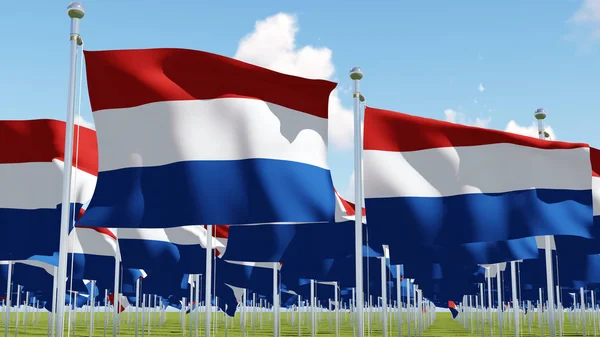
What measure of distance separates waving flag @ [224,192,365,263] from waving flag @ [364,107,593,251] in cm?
450

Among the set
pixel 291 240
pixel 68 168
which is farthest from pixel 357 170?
pixel 291 240

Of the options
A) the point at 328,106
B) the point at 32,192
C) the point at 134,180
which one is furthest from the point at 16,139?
the point at 328,106

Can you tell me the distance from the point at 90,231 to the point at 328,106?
13.7m

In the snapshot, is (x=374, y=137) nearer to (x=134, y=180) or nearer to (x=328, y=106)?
(x=328, y=106)

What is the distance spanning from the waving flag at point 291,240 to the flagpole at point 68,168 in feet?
24.3

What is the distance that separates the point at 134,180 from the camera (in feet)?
35.0

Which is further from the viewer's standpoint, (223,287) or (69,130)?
(223,287)

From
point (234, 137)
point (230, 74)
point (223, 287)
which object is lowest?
point (223, 287)

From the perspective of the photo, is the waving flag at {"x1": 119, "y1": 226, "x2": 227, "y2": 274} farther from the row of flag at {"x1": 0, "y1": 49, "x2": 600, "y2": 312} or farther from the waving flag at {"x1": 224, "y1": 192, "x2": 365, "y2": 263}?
the row of flag at {"x1": 0, "y1": 49, "x2": 600, "y2": 312}

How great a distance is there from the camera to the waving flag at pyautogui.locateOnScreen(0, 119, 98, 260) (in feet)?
44.3

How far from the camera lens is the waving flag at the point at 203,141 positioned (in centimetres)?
1061

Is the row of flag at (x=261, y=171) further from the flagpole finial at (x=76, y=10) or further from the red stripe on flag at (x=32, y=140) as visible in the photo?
the flagpole finial at (x=76, y=10)

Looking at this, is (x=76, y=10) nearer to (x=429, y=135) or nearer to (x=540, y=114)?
(x=429, y=135)

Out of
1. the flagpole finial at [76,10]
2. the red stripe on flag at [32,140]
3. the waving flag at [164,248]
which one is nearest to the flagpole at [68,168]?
the flagpole finial at [76,10]
